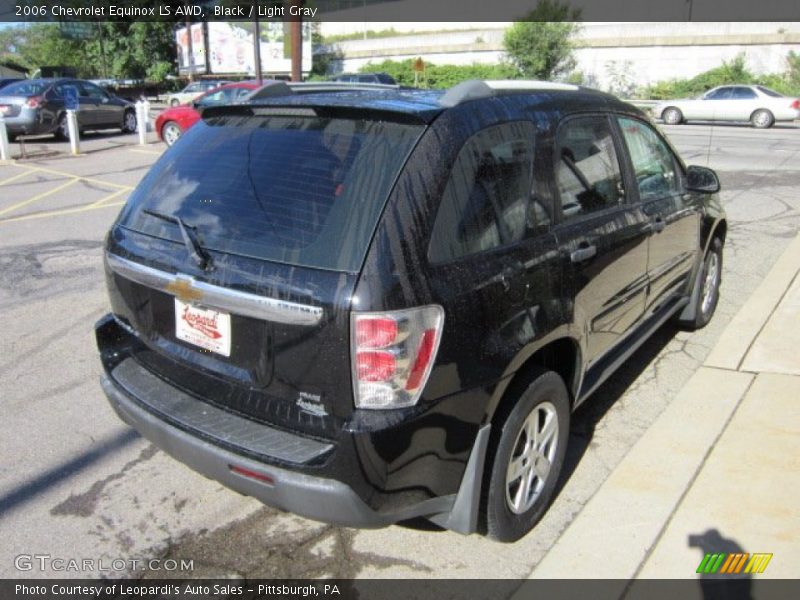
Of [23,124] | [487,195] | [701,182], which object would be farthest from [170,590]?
[23,124]

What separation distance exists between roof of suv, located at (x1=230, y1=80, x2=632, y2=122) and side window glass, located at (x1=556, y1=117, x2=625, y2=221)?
0.17 metres

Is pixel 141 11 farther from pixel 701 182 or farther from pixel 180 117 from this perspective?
pixel 701 182

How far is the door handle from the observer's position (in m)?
2.94

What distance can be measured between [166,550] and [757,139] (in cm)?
2059

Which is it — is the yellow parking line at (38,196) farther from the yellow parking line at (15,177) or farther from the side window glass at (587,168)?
the side window glass at (587,168)

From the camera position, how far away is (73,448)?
357cm

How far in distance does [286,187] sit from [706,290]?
3904 mm

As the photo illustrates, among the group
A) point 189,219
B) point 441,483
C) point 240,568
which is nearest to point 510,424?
point 441,483

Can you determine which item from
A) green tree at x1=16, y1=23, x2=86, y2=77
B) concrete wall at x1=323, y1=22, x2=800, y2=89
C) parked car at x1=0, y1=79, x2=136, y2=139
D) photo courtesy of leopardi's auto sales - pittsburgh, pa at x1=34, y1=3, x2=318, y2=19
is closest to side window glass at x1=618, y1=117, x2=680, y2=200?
parked car at x1=0, y1=79, x2=136, y2=139

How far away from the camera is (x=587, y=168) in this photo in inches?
129

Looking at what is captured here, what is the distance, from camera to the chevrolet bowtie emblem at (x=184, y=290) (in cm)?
252

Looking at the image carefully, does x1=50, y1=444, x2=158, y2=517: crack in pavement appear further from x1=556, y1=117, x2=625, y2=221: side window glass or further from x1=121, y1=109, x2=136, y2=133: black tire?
x1=121, y1=109, x2=136, y2=133: black tire

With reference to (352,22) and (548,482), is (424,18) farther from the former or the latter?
(548,482)

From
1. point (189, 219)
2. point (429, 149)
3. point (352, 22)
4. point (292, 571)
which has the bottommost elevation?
point (292, 571)
